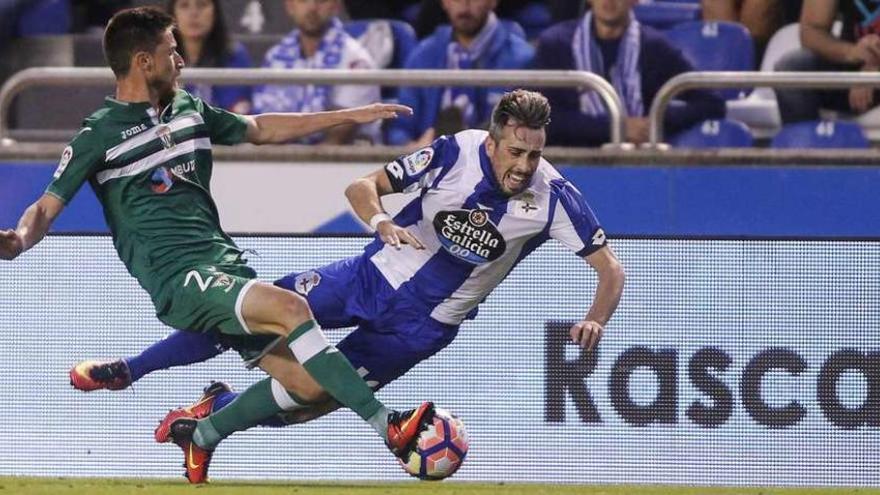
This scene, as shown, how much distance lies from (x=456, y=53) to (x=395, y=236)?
4.00 metres

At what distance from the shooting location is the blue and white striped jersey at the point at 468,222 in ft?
25.0

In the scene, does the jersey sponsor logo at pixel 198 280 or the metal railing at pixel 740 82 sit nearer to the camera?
the jersey sponsor logo at pixel 198 280

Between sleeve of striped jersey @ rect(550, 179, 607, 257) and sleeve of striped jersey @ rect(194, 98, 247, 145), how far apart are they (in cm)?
133

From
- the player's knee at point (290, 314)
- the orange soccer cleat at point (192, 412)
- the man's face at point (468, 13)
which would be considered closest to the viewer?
the player's knee at point (290, 314)

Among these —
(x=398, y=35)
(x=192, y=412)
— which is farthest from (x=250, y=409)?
(x=398, y=35)

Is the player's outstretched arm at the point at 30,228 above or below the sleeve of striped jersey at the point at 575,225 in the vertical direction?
above

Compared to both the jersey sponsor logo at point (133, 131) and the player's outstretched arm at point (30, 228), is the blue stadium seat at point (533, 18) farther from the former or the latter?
the player's outstretched arm at point (30, 228)

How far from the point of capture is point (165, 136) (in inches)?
285

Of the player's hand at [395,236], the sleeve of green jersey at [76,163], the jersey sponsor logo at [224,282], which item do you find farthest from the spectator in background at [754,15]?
the sleeve of green jersey at [76,163]

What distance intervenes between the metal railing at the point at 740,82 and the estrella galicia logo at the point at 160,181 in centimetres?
315

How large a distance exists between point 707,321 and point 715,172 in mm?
1455

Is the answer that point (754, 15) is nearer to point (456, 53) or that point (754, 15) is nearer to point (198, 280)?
point (456, 53)

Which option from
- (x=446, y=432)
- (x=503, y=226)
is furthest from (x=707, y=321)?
(x=446, y=432)

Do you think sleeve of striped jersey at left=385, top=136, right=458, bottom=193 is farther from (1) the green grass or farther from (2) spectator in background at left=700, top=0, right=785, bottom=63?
(2) spectator in background at left=700, top=0, right=785, bottom=63
